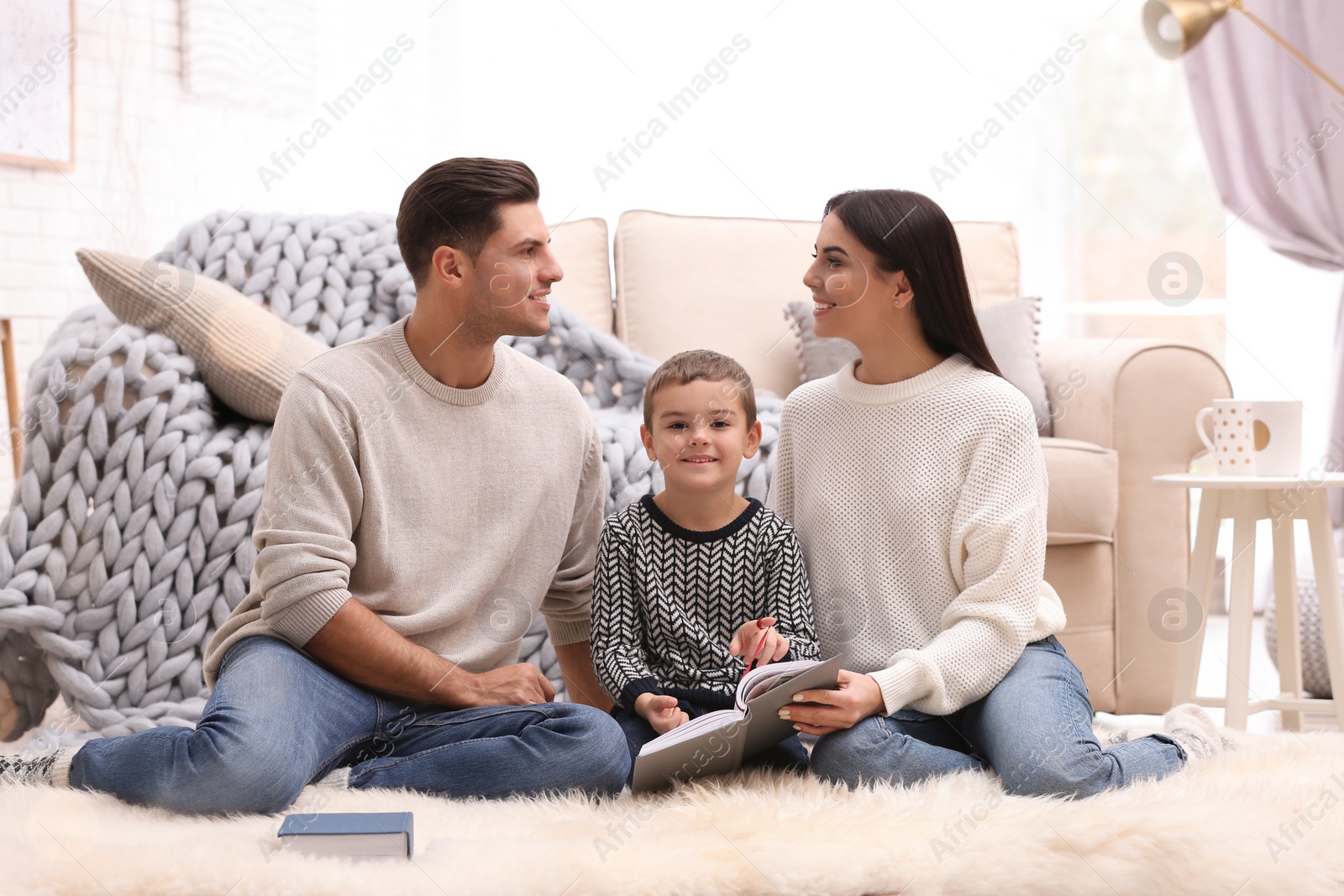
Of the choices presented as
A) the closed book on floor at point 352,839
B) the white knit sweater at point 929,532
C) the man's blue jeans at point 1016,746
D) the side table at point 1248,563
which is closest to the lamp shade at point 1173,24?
the side table at point 1248,563

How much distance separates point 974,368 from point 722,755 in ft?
1.90

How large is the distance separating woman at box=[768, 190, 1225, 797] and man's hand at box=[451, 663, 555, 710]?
0.33 m

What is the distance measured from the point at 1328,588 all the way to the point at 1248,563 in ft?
0.45

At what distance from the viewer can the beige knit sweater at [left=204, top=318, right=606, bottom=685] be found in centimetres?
133

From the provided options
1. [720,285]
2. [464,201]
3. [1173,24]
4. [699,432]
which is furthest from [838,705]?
[1173,24]

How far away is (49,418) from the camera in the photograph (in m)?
1.72

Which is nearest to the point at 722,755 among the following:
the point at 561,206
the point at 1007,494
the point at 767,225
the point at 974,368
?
the point at 1007,494

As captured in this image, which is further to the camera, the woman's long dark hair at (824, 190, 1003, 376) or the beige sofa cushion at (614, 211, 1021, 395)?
the beige sofa cushion at (614, 211, 1021, 395)

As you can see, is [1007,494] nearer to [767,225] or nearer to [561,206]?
[767,225]

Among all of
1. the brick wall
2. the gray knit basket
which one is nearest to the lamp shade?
the gray knit basket

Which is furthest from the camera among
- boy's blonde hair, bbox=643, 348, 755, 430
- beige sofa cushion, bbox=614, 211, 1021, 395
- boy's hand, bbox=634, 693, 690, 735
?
beige sofa cushion, bbox=614, 211, 1021, 395

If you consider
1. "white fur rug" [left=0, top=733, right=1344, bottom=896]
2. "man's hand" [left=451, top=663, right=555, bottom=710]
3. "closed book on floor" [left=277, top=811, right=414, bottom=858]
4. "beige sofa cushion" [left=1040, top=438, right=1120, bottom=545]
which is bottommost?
"white fur rug" [left=0, top=733, right=1344, bottom=896]

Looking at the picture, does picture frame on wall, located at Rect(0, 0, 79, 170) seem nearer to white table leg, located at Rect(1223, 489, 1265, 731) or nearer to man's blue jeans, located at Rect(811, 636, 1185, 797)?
man's blue jeans, located at Rect(811, 636, 1185, 797)

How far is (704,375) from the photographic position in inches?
55.7
